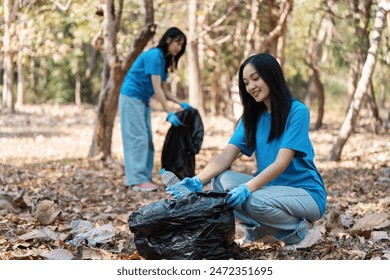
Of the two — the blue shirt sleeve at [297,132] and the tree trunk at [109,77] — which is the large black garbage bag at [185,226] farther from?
the tree trunk at [109,77]

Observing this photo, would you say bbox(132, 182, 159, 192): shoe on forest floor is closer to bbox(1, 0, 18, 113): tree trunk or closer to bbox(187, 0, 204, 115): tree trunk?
bbox(1, 0, 18, 113): tree trunk

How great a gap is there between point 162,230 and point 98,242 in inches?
27.0

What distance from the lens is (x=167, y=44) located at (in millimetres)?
7004

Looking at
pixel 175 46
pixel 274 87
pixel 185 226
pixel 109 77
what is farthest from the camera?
pixel 109 77

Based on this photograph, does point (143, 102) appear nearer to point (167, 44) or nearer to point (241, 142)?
point (167, 44)

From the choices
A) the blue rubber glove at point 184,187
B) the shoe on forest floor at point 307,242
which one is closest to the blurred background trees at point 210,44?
the shoe on forest floor at point 307,242

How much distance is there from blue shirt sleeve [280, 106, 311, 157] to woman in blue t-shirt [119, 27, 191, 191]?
303 centimetres

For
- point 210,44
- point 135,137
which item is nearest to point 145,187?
point 135,137

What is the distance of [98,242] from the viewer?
172 inches

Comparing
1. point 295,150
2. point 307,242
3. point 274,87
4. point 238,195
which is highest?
point 274,87

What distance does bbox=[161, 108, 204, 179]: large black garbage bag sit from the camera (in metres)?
7.45

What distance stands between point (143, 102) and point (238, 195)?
3.64 meters
